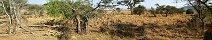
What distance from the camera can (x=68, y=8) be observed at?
27.8m

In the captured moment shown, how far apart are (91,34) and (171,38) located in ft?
21.8

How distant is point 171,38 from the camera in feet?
93.0

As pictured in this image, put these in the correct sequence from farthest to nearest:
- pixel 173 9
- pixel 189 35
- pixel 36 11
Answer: pixel 36 11, pixel 173 9, pixel 189 35

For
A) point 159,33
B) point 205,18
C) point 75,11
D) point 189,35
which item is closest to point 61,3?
point 75,11

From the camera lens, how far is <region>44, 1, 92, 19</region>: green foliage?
90.7ft

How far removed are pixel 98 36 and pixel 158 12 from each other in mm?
37146

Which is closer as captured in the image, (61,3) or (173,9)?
(61,3)

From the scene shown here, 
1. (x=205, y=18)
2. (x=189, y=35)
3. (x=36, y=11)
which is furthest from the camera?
(x=36, y=11)

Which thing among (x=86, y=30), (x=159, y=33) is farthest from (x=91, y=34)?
(x=159, y=33)

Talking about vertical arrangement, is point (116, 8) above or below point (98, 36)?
above

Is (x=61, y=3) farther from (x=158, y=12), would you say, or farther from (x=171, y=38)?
(x=158, y=12)

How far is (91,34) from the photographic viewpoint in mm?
29125

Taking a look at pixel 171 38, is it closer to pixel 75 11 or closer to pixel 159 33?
pixel 159 33

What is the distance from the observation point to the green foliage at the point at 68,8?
27656 millimetres
